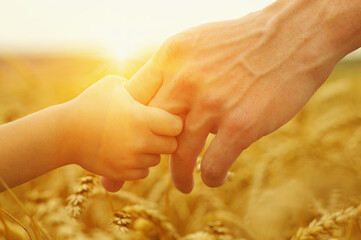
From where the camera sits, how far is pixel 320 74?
1045mm

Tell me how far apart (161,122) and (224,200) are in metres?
0.67

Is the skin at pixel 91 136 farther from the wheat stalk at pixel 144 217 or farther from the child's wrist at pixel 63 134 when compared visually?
the wheat stalk at pixel 144 217

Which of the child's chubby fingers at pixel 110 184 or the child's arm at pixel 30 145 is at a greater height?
the child's arm at pixel 30 145

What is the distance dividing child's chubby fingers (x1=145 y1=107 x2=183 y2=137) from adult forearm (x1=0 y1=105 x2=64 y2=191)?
0.28m

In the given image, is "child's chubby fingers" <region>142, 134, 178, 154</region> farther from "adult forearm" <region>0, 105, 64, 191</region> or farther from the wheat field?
"adult forearm" <region>0, 105, 64, 191</region>

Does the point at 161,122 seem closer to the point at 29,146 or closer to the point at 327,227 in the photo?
the point at 29,146

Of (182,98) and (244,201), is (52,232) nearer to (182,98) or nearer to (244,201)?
(182,98)

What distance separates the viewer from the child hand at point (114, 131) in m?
1.03

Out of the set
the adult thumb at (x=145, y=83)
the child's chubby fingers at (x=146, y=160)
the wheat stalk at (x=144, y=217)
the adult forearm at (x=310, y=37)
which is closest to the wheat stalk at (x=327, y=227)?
the wheat stalk at (x=144, y=217)

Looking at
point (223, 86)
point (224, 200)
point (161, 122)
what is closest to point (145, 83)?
point (161, 122)

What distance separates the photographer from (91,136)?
1.03 meters

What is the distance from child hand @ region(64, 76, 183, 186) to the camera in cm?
103

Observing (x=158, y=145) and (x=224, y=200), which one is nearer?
(x=158, y=145)

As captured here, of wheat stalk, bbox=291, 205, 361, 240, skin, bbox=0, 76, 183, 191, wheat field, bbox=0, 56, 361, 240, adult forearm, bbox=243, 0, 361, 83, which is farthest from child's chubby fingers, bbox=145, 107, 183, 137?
wheat stalk, bbox=291, 205, 361, 240
